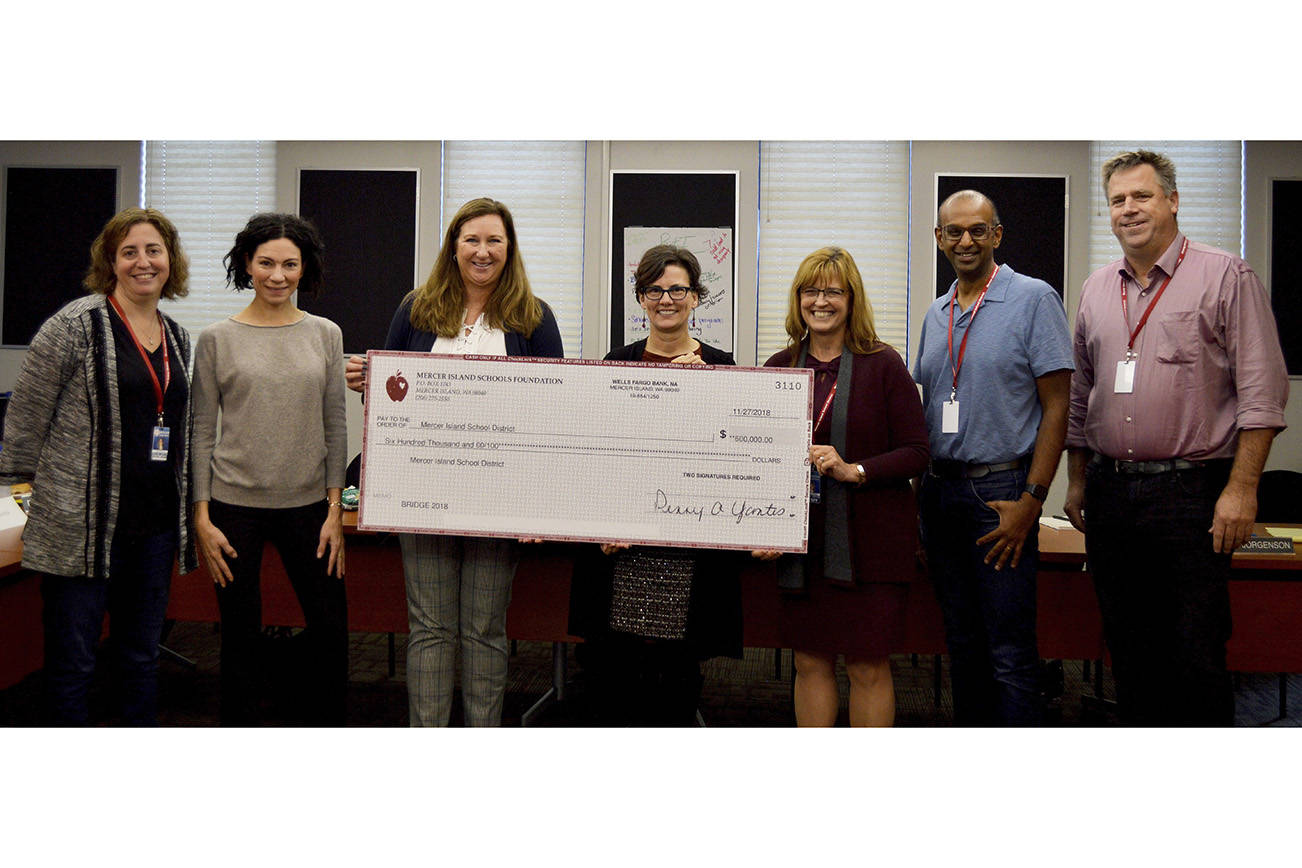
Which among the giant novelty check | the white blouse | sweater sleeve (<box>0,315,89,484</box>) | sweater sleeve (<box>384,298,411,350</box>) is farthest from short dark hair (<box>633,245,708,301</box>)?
sweater sleeve (<box>0,315,89,484</box>)

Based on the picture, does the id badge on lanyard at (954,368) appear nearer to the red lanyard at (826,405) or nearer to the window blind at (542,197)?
the red lanyard at (826,405)

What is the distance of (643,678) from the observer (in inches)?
96.2

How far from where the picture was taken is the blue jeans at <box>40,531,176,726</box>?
7.38ft

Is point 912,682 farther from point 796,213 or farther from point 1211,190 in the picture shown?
point 1211,190

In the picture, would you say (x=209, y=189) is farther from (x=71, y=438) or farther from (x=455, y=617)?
(x=455, y=617)

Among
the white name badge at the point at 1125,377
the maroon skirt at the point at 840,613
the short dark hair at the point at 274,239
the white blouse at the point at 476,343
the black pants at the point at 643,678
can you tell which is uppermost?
the short dark hair at the point at 274,239

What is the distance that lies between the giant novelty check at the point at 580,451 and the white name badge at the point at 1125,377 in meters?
0.92

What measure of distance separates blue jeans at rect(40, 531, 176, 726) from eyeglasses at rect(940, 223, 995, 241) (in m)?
2.43

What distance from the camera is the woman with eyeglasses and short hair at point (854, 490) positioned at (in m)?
2.15

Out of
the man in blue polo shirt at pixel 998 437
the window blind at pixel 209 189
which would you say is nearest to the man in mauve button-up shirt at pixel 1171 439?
the man in blue polo shirt at pixel 998 437

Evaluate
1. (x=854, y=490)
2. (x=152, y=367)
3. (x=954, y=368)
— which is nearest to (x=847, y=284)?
(x=954, y=368)

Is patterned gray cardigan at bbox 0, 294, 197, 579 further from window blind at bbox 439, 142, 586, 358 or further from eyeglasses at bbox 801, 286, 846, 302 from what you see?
window blind at bbox 439, 142, 586, 358

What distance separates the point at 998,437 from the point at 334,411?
1933mm

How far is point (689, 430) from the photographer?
88.7 inches
